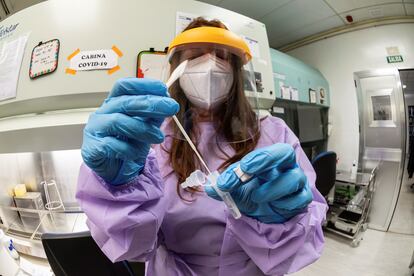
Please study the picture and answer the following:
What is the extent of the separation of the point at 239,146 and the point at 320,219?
321mm

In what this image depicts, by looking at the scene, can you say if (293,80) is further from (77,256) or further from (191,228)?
(77,256)

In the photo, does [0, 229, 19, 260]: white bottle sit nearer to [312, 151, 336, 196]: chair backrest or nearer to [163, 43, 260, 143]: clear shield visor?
[163, 43, 260, 143]: clear shield visor

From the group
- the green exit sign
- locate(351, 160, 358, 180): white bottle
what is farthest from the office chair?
the green exit sign

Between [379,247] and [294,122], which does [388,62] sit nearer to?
[294,122]

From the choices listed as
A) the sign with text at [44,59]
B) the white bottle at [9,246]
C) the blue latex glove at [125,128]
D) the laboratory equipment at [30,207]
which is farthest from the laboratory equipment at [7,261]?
the blue latex glove at [125,128]

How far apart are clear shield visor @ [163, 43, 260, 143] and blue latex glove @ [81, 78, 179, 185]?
111 millimetres

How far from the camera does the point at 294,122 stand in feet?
7.65

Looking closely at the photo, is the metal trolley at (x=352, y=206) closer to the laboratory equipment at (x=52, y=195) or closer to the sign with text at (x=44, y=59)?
the laboratory equipment at (x=52, y=195)

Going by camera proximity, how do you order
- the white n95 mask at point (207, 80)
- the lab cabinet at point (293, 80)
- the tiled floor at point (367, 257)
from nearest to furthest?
the white n95 mask at point (207, 80), the lab cabinet at point (293, 80), the tiled floor at point (367, 257)

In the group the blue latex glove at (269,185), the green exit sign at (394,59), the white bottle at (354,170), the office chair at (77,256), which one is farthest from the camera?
the white bottle at (354,170)

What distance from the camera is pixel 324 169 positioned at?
2.23 metres

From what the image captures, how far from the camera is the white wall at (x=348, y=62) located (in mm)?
2760

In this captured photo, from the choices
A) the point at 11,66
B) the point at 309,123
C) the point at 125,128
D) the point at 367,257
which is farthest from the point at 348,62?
the point at 11,66

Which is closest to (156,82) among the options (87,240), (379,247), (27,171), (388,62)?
(87,240)
